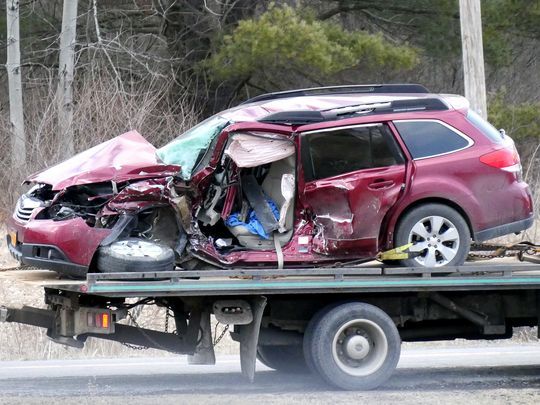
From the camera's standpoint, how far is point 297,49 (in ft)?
69.2

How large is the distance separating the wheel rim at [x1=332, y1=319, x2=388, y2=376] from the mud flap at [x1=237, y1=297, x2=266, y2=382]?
26.0 inches

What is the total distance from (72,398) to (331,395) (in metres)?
2.06

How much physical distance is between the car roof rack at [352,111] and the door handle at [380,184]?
0.63 m

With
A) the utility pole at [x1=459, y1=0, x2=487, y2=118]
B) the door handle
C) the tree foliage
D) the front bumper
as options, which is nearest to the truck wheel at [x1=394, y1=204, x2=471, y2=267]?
the door handle

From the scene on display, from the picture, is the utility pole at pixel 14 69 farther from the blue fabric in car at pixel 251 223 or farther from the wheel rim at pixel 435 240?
the wheel rim at pixel 435 240

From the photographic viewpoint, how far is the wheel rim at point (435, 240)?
28.6ft

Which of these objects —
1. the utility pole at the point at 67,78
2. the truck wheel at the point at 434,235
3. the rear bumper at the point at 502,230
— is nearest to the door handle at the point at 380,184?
the truck wheel at the point at 434,235

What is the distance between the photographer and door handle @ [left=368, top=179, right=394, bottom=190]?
866 cm

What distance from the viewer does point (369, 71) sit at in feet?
77.6

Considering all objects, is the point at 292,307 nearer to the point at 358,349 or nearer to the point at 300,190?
the point at 358,349

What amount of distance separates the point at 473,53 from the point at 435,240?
7.88 metres

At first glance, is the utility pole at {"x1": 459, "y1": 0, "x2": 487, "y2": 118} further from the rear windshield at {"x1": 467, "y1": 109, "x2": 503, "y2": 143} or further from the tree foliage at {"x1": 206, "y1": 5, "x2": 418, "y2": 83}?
the rear windshield at {"x1": 467, "y1": 109, "x2": 503, "y2": 143}

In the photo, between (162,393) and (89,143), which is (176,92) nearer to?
(89,143)

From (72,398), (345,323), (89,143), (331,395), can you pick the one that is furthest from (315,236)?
(89,143)
